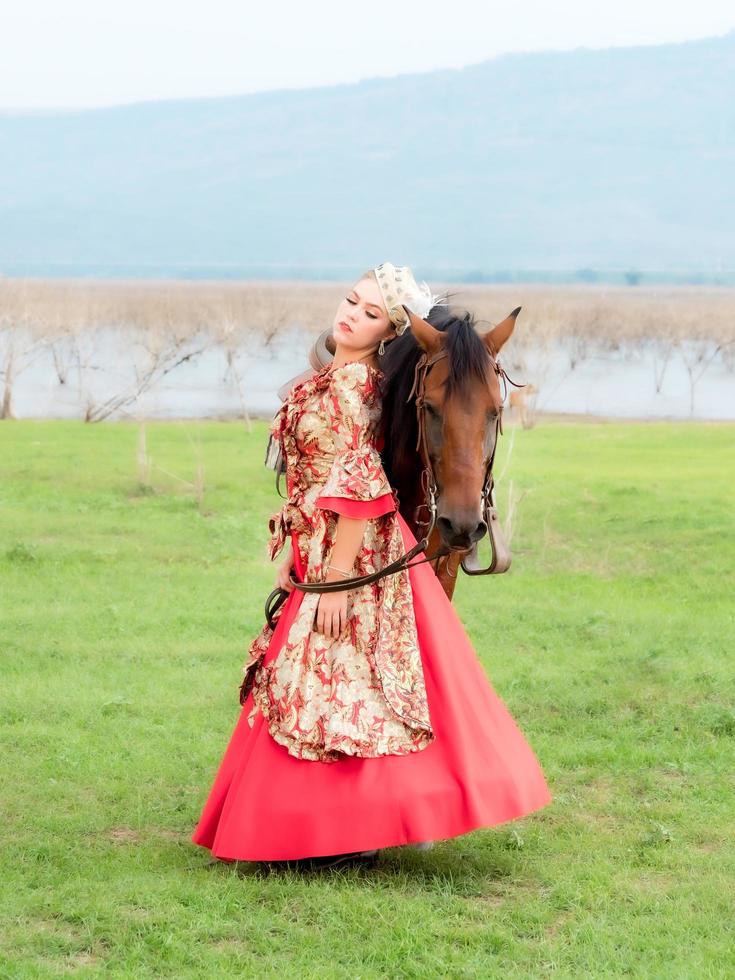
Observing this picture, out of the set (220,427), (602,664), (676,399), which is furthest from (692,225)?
(602,664)

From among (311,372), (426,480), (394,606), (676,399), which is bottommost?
(676,399)

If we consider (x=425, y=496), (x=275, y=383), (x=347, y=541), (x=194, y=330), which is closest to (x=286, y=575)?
(x=347, y=541)

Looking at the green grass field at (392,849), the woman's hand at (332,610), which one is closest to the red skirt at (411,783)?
the green grass field at (392,849)

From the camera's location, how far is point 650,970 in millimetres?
3422

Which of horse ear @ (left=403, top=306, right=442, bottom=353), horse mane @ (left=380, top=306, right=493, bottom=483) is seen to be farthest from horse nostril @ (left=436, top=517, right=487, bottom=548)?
horse ear @ (left=403, top=306, right=442, bottom=353)

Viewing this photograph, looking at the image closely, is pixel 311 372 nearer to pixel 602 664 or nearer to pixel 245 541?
pixel 602 664

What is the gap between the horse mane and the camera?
3473 mm

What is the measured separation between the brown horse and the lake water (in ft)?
71.4

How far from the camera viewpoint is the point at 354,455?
3.59 metres

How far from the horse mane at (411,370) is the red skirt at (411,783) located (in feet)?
0.88

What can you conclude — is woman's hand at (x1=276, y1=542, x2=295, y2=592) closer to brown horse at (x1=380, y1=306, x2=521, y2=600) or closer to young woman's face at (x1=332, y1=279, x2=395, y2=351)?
brown horse at (x1=380, y1=306, x2=521, y2=600)

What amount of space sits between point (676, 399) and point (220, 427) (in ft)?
88.4

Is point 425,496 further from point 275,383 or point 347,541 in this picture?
point 275,383

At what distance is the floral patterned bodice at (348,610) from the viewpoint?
360cm
